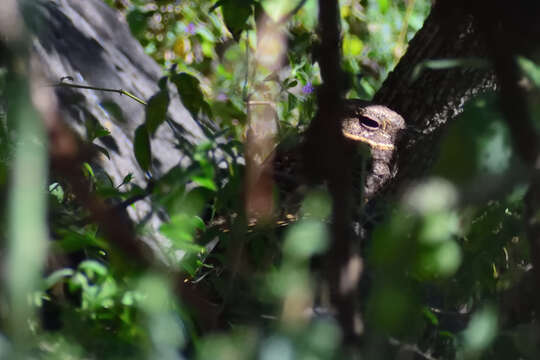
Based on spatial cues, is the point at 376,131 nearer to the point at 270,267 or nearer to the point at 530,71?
the point at 270,267

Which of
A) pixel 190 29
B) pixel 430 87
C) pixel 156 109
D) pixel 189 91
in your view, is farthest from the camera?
pixel 190 29

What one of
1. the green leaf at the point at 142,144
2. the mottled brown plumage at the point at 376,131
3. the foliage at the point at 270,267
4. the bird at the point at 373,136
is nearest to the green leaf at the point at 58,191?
the foliage at the point at 270,267

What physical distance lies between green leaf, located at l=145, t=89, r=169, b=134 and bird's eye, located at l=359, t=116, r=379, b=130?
145 cm

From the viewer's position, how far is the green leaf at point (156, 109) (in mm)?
837

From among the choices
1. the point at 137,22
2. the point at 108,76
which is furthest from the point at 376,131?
the point at 137,22

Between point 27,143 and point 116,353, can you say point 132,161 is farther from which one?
point 27,143

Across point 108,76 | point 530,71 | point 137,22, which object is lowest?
point 137,22

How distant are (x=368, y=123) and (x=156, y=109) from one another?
1.55m

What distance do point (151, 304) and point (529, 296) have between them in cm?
48

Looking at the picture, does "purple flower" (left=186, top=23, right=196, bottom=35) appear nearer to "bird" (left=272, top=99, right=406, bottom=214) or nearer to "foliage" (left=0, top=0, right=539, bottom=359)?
"bird" (left=272, top=99, right=406, bottom=214)

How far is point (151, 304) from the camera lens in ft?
1.91

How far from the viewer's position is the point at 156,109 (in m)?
0.85

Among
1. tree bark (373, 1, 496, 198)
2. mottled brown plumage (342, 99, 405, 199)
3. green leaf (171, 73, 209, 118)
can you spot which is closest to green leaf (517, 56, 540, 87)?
green leaf (171, 73, 209, 118)

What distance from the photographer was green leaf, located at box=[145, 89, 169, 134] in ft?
2.75
